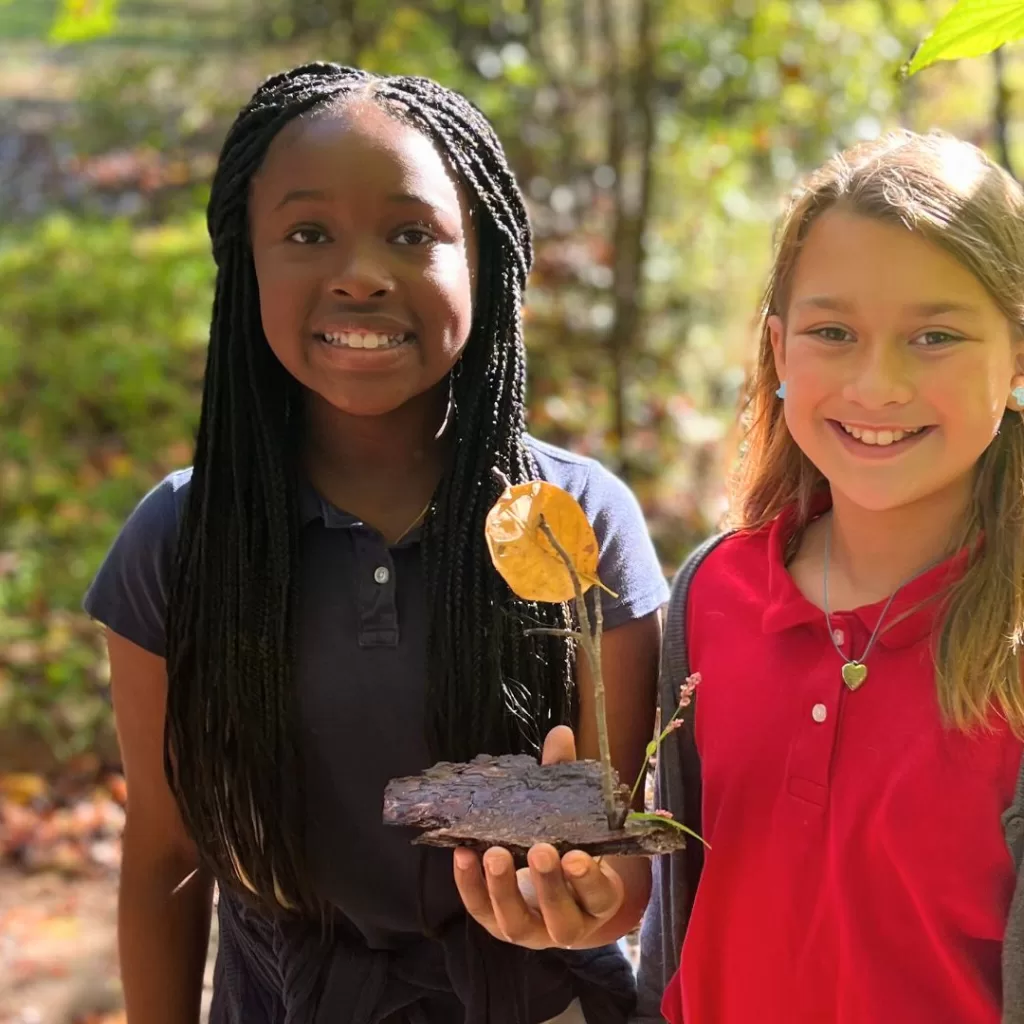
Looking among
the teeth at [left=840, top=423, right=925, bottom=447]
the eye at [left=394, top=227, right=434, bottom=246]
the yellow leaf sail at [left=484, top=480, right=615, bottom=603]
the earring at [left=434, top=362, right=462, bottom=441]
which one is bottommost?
the yellow leaf sail at [left=484, top=480, right=615, bottom=603]

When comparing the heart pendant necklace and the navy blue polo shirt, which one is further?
the navy blue polo shirt

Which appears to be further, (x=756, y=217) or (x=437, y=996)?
(x=756, y=217)

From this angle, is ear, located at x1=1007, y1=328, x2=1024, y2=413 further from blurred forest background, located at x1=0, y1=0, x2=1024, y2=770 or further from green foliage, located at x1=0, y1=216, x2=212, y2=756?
green foliage, located at x1=0, y1=216, x2=212, y2=756

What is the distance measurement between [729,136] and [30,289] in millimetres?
3946

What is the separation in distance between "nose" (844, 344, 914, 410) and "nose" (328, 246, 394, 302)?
24.1 inches

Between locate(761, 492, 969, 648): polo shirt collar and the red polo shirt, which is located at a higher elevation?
locate(761, 492, 969, 648): polo shirt collar

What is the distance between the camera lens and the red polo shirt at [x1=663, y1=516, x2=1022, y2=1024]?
4.87ft

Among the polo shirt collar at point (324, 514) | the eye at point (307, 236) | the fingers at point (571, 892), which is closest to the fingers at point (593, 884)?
the fingers at point (571, 892)

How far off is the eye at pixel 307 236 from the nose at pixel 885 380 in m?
0.72

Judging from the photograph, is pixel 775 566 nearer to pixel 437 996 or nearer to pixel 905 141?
pixel 905 141

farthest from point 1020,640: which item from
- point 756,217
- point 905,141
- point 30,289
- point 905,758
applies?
point 30,289

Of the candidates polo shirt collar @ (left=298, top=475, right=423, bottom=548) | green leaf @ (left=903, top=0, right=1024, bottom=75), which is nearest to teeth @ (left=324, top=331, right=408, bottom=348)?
polo shirt collar @ (left=298, top=475, right=423, bottom=548)

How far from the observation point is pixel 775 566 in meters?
1.73

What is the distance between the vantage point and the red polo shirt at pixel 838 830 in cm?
148
